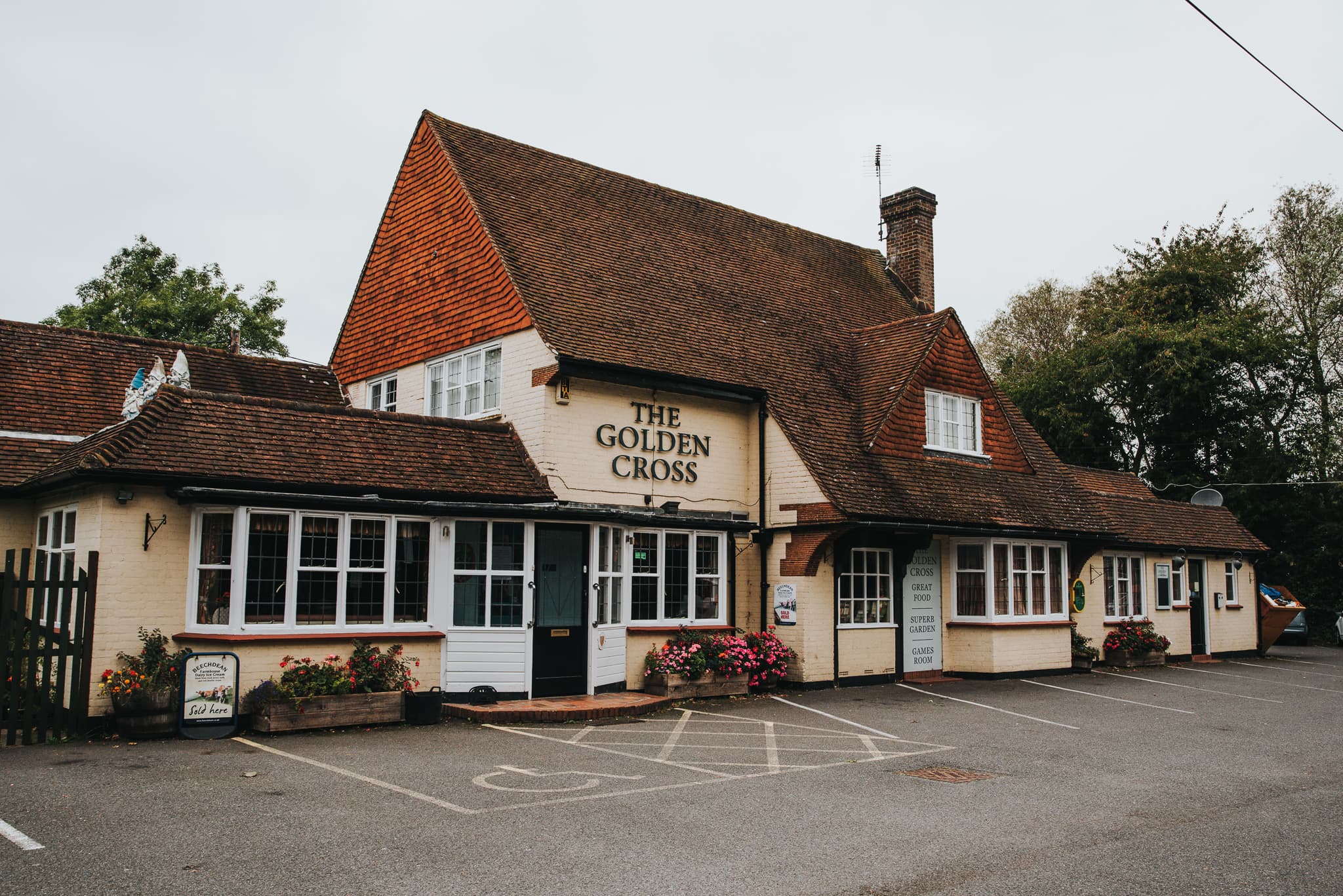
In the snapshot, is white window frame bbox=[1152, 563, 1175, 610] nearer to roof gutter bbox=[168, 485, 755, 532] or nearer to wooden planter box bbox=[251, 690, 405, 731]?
roof gutter bbox=[168, 485, 755, 532]

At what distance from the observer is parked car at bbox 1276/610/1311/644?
36.7m

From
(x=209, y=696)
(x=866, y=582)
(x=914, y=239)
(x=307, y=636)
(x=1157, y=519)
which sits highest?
(x=914, y=239)

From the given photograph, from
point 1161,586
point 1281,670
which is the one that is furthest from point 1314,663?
point 1161,586

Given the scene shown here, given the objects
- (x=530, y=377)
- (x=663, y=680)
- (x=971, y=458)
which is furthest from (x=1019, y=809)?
(x=971, y=458)

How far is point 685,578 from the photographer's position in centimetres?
1825

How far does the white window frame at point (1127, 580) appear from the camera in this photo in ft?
83.1

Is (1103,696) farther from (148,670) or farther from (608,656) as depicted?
(148,670)

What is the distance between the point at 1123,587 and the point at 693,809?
20259 mm

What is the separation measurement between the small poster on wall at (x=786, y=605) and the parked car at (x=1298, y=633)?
86.1ft

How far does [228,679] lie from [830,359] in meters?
14.0

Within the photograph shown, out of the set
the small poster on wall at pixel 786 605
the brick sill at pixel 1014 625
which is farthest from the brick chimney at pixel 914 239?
the small poster on wall at pixel 786 605

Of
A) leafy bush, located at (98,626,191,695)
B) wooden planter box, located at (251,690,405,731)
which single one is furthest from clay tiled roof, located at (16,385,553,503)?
wooden planter box, located at (251,690,405,731)

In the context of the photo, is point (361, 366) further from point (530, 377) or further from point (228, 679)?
point (228, 679)

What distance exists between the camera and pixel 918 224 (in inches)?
1143
